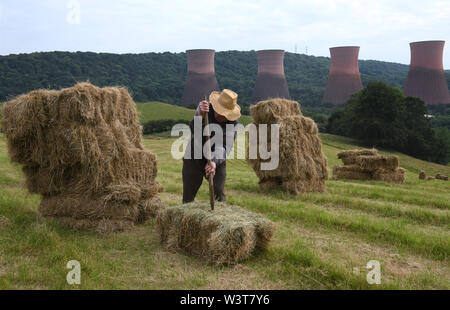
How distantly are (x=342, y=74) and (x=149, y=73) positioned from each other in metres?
52.5

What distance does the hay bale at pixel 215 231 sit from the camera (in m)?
4.93

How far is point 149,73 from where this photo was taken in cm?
9512

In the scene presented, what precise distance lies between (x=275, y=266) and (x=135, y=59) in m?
103

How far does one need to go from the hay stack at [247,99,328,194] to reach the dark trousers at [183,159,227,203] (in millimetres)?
4397

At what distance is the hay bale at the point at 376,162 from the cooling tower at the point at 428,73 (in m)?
37.8

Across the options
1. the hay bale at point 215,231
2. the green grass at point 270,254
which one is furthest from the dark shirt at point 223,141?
the green grass at point 270,254

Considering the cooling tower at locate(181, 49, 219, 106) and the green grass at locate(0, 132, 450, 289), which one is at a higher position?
the cooling tower at locate(181, 49, 219, 106)

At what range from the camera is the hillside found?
74688 millimetres

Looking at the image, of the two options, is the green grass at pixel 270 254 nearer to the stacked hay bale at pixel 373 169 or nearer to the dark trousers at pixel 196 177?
the dark trousers at pixel 196 177

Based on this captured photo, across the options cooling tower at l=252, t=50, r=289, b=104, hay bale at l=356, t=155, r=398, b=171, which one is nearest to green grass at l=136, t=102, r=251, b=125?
cooling tower at l=252, t=50, r=289, b=104

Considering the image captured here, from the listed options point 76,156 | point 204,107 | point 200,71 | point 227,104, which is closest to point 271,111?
point 227,104

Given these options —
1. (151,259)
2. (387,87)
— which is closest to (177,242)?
(151,259)

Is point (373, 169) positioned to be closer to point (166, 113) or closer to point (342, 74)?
point (166, 113)

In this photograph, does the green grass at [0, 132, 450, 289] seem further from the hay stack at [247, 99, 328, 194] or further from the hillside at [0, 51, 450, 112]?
the hillside at [0, 51, 450, 112]
